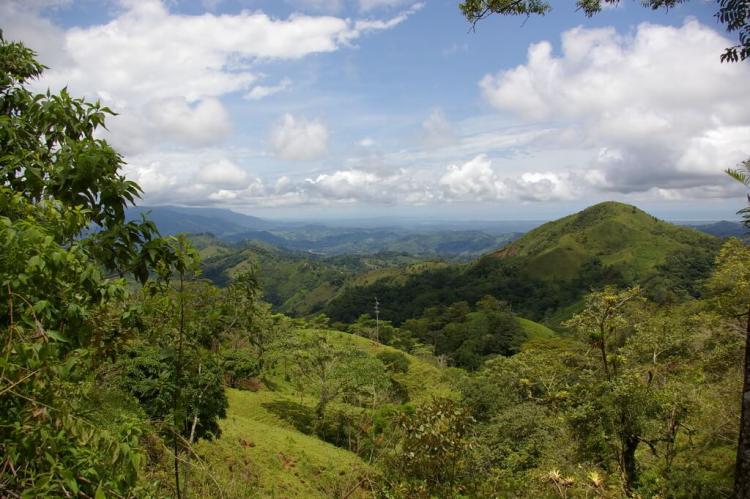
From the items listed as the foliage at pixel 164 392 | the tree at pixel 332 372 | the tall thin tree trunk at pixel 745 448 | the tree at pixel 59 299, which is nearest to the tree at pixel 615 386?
the tall thin tree trunk at pixel 745 448

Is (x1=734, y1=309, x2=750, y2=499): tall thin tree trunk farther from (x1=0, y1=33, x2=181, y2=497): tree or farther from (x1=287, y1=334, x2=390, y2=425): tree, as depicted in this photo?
(x1=287, y1=334, x2=390, y2=425): tree

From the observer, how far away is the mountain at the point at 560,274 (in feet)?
478

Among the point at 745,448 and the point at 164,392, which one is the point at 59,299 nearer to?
the point at 164,392

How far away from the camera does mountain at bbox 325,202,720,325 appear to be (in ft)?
478

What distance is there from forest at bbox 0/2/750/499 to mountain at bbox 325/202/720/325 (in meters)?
124

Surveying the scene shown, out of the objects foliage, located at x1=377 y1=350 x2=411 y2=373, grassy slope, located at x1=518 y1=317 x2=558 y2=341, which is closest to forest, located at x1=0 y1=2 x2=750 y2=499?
foliage, located at x1=377 y1=350 x2=411 y2=373

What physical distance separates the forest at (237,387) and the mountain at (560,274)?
123840mm

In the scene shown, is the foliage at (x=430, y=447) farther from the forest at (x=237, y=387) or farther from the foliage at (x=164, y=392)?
the foliage at (x=164, y=392)

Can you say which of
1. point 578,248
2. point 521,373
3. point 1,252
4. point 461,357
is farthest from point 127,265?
point 578,248

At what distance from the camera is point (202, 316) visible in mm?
4426

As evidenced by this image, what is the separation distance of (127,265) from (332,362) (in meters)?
26.6

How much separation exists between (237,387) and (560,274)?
16129 cm

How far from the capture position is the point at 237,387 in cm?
3272

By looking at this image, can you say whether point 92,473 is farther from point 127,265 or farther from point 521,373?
point 521,373
